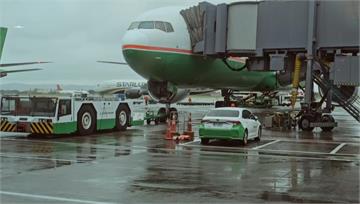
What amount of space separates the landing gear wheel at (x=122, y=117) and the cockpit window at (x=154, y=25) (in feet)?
13.9

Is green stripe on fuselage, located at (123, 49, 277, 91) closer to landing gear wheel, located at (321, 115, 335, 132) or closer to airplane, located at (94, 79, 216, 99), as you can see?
landing gear wheel, located at (321, 115, 335, 132)

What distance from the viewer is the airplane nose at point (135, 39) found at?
24.8 meters

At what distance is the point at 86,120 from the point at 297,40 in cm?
998

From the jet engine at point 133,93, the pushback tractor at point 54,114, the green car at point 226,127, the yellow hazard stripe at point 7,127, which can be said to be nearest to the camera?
the green car at point 226,127

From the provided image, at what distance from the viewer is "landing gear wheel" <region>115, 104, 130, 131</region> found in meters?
23.2

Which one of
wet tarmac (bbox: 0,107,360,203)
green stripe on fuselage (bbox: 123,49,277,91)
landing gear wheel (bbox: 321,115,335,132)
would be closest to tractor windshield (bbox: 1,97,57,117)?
wet tarmac (bbox: 0,107,360,203)

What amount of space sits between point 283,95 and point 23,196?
68442 mm

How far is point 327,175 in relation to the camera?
1128cm

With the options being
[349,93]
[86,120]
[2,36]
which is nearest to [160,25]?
[86,120]

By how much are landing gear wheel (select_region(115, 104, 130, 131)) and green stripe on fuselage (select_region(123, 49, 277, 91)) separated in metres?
2.55

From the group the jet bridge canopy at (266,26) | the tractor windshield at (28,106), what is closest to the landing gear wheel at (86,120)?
the tractor windshield at (28,106)

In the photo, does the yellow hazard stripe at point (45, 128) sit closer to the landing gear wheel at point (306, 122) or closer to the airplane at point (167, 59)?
the airplane at point (167, 59)

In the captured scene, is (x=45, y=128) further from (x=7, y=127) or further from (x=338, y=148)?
(x=338, y=148)

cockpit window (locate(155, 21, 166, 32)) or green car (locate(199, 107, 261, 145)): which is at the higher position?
cockpit window (locate(155, 21, 166, 32))
